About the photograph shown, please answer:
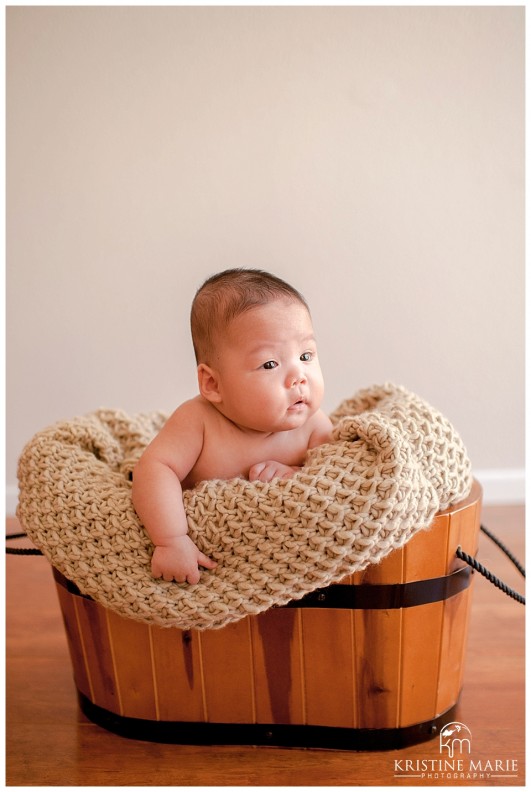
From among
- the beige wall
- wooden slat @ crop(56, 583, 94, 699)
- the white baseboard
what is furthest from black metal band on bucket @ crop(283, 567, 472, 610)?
the white baseboard

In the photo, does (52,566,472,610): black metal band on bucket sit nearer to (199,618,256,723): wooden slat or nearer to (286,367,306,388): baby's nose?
(199,618,256,723): wooden slat

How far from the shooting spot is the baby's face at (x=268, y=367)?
3.28 feet

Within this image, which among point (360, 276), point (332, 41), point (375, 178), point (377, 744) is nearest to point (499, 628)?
point (377, 744)

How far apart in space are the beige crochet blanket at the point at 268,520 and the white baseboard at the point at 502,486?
104cm

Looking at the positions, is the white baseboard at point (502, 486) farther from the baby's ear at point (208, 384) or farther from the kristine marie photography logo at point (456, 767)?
the baby's ear at point (208, 384)

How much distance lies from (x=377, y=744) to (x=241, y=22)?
1.52 metres

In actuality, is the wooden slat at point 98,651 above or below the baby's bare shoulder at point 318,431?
below

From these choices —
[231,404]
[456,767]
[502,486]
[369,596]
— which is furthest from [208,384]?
[502,486]

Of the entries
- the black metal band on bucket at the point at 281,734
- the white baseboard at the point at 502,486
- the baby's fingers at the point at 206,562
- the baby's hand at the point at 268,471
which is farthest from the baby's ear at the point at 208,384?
the white baseboard at the point at 502,486

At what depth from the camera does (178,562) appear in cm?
95

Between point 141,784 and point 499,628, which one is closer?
point 141,784

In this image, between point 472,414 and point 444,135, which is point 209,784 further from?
point 444,135

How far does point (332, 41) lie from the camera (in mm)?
1756

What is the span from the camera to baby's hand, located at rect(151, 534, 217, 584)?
955 mm
